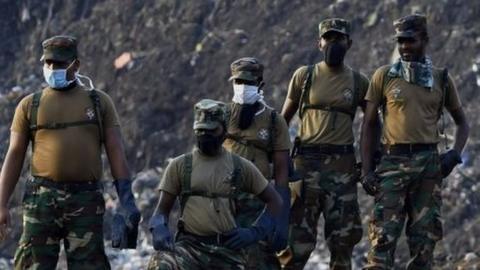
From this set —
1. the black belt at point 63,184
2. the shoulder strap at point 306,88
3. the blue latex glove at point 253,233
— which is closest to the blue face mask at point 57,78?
the black belt at point 63,184

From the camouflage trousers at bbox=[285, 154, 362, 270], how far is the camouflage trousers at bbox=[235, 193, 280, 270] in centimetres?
56

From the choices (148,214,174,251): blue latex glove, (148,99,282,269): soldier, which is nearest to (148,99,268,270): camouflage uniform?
(148,99,282,269): soldier

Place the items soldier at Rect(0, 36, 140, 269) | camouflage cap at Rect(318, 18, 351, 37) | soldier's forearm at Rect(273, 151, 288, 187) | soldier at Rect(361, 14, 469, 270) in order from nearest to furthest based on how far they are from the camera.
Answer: soldier at Rect(0, 36, 140, 269)
soldier's forearm at Rect(273, 151, 288, 187)
soldier at Rect(361, 14, 469, 270)
camouflage cap at Rect(318, 18, 351, 37)

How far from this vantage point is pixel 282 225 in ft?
31.7

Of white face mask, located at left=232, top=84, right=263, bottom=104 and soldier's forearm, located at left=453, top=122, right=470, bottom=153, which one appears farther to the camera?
soldier's forearm, located at left=453, top=122, right=470, bottom=153

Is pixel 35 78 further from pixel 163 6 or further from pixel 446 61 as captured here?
pixel 446 61

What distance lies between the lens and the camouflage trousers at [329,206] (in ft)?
34.8

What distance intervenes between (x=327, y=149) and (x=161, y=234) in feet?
7.16

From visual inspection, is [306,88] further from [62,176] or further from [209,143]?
[62,176]

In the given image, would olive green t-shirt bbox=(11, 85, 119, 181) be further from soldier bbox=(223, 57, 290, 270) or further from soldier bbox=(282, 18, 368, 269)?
soldier bbox=(282, 18, 368, 269)

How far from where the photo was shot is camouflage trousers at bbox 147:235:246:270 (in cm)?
A: 880

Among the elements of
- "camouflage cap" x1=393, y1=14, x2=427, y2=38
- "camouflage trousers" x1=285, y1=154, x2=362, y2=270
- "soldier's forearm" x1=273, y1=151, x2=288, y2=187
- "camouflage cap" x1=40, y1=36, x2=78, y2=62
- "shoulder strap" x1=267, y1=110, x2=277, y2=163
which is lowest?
"camouflage trousers" x1=285, y1=154, x2=362, y2=270

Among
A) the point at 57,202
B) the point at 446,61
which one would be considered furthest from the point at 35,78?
the point at 57,202

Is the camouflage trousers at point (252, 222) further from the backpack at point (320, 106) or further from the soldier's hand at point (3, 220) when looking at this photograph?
the soldier's hand at point (3, 220)
